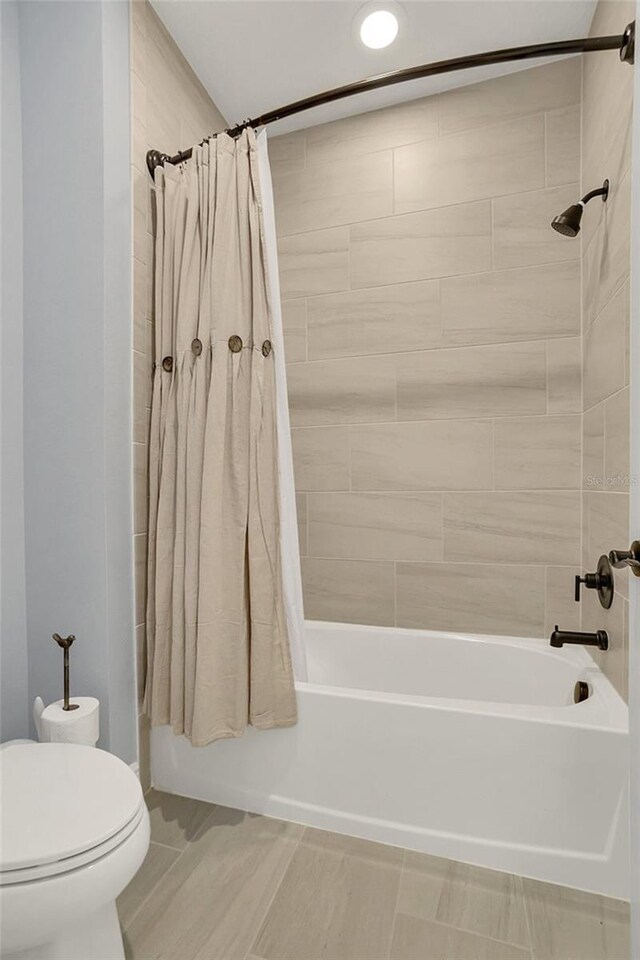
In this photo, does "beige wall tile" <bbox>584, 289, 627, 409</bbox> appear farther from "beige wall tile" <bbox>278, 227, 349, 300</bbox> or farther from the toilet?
the toilet

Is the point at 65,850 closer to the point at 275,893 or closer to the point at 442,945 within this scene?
the point at 275,893

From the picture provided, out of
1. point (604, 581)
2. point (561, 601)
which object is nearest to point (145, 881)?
point (604, 581)

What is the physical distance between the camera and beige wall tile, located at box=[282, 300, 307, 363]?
235 centimetres

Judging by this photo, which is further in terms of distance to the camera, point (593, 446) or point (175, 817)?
point (593, 446)

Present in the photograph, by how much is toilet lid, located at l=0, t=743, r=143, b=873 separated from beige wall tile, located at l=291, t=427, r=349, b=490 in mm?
1380

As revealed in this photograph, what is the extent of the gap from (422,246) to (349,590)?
151 centimetres

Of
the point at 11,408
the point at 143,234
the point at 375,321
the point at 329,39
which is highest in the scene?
the point at 329,39

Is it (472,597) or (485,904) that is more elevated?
(472,597)

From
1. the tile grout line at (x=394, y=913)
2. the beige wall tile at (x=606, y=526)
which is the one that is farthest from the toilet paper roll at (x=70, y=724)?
the beige wall tile at (x=606, y=526)

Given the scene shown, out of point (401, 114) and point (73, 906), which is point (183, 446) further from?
point (401, 114)

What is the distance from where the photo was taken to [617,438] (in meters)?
1.50

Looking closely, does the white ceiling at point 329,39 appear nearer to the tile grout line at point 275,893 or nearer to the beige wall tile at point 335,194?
the beige wall tile at point 335,194

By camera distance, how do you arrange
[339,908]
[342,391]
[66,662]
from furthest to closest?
[342,391] < [66,662] < [339,908]

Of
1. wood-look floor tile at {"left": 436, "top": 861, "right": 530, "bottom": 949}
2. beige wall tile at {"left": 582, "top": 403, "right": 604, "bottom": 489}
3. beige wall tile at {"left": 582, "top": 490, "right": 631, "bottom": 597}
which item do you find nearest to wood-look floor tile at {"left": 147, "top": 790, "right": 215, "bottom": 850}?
wood-look floor tile at {"left": 436, "top": 861, "right": 530, "bottom": 949}
